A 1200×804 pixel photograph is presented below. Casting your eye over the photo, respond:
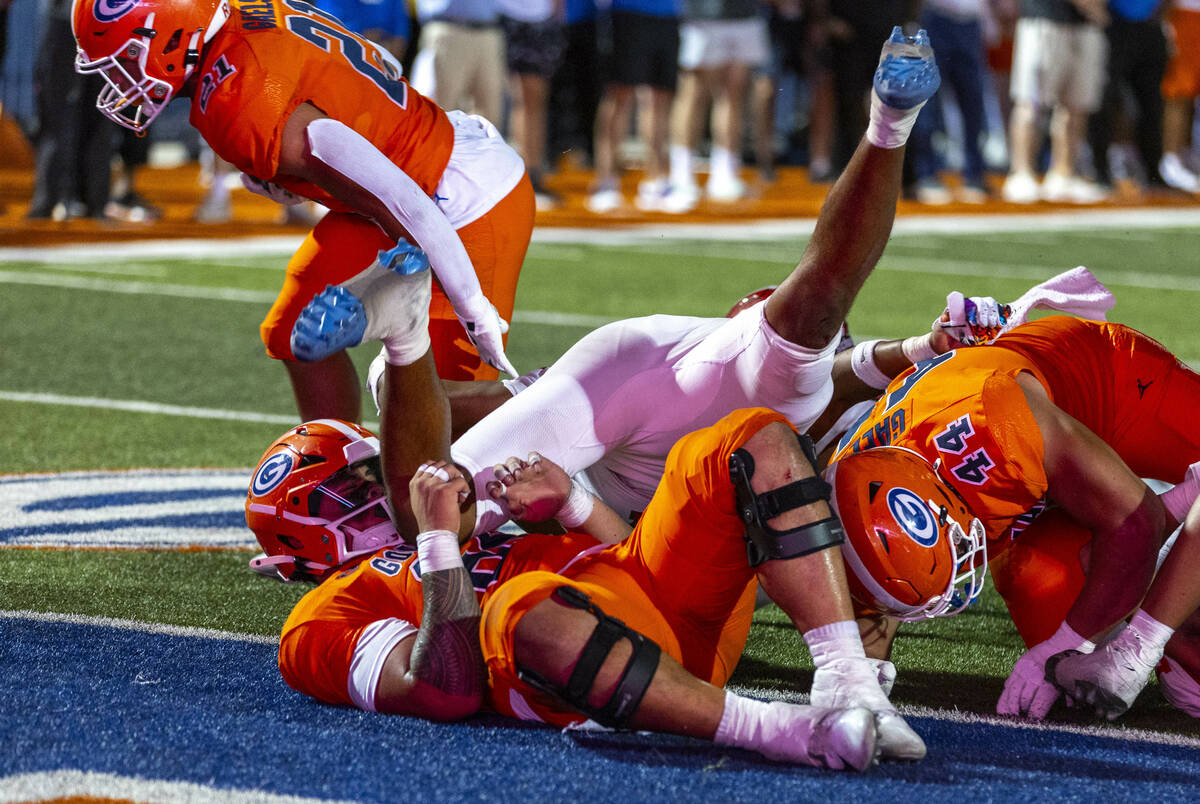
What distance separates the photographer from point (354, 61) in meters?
4.28

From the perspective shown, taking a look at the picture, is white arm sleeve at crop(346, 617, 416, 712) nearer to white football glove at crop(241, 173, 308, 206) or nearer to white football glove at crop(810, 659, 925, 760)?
white football glove at crop(810, 659, 925, 760)

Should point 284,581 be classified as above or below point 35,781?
below

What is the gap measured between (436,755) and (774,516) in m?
0.68

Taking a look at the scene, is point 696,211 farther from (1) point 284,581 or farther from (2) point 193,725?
(2) point 193,725

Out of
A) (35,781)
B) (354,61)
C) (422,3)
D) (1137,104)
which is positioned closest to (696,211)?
(422,3)

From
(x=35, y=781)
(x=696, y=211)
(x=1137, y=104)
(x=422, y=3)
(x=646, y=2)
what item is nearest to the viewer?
(x=35, y=781)

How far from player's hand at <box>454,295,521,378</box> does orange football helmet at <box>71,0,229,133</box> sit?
0.90 meters

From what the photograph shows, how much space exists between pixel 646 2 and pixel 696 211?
1.74 m

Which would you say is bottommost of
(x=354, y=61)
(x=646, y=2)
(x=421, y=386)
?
(x=646, y=2)

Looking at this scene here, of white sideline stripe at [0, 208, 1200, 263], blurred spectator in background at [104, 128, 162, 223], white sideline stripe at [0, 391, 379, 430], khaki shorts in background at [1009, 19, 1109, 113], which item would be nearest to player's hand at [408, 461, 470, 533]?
white sideline stripe at [0, 391, 379, 430]

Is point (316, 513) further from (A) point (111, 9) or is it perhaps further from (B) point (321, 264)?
(A) point (111, 9)

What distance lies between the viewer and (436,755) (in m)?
2.88

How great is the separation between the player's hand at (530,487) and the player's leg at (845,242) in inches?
22.2

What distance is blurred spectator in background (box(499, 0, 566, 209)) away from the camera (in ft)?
40.2
